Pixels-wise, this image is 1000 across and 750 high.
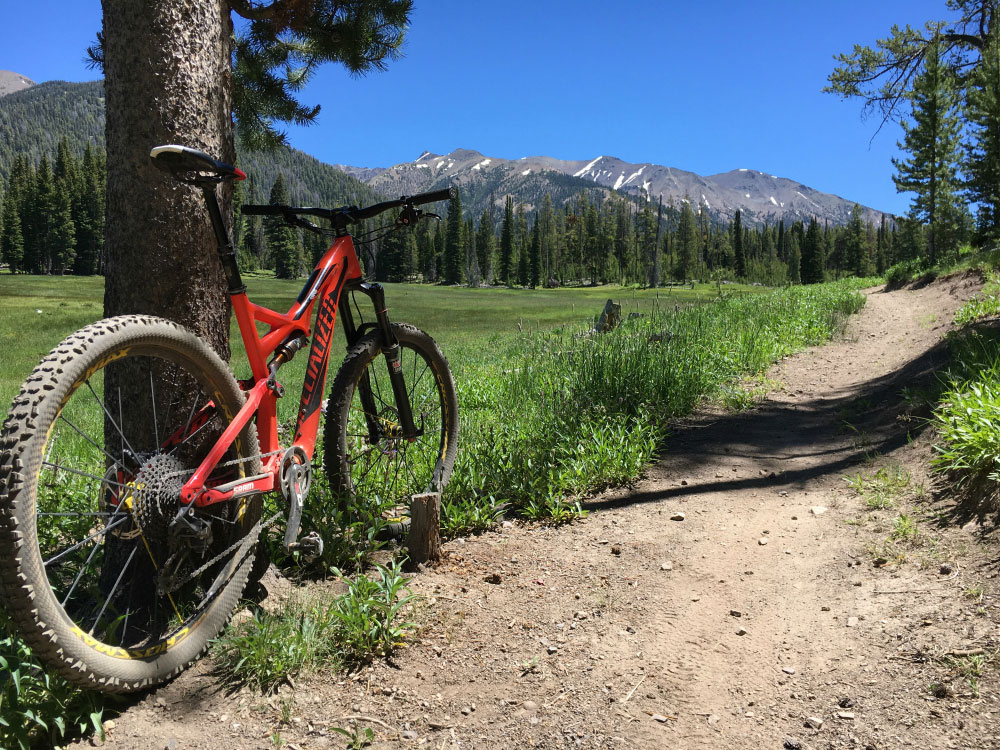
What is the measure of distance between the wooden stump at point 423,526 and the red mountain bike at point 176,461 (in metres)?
0.39

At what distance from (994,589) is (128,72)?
4.44 m

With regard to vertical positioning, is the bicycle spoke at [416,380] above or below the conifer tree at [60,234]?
below

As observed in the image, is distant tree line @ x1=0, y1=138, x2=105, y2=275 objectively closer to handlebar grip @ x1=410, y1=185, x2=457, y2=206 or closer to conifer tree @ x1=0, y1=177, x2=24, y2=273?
conifer tree @ x1=0, y1=177, x2=24, y2=273

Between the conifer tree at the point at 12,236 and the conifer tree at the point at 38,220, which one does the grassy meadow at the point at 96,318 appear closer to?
the conifer tree at the point at 38,220

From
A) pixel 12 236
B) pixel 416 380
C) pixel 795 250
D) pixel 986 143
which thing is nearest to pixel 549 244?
pixel 795 250

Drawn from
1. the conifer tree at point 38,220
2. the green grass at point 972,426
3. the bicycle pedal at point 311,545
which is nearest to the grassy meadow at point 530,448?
the bicycle pedal at point 311,545

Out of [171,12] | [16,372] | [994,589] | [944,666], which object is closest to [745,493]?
[994,589]

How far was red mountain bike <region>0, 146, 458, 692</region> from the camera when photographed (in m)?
1.99

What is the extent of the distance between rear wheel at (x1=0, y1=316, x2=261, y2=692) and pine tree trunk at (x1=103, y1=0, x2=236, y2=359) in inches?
14.3

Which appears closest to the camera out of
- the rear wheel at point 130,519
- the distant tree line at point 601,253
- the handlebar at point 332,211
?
the rear wheel at point 130,519

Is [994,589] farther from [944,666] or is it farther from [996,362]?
[996,362]

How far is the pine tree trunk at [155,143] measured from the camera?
2.85 meters

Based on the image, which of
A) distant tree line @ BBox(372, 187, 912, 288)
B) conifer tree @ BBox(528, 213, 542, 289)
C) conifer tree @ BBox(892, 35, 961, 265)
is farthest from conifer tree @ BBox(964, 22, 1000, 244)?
conifer tree @ BBox(528, 213, 542, 289)

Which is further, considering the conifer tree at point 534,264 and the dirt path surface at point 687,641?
the conifer tree at point 534,264
